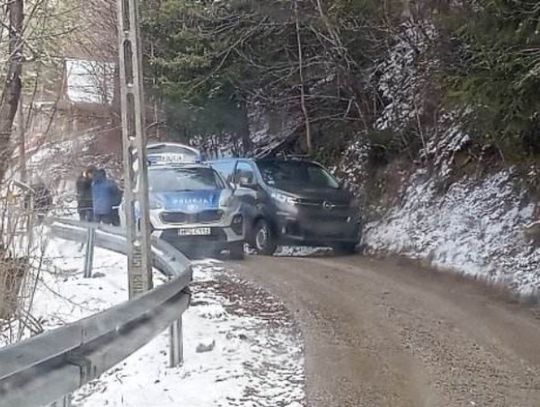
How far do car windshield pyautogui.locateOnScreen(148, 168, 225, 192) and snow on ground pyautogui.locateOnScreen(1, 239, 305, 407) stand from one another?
15.5 feet

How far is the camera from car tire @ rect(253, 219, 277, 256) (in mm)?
16281

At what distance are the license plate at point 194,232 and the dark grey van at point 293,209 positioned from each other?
2.02m

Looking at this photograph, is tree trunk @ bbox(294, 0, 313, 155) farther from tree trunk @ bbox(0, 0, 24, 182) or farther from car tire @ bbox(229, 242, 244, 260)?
tree trunk @ bbox(0, 0, 24, 182)

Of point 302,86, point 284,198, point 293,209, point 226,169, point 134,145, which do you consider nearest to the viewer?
point 134,145

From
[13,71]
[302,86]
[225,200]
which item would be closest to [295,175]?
[225,200]

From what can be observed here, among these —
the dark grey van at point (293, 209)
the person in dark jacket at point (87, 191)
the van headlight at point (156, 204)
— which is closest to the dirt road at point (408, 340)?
the van headlight at point (156, 204)

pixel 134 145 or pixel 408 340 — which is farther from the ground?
pixel 134 145

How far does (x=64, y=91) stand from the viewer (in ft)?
27.5

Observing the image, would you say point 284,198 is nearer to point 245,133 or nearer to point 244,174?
point 244,174

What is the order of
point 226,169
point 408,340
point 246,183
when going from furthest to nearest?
point 226,169 → point 246,183 → point 408,340

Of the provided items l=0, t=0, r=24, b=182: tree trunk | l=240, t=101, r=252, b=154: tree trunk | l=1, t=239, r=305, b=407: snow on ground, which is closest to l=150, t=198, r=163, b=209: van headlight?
A: l=1, t=239, r=305, b=407: snow on ground

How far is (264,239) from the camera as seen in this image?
53.8 ft

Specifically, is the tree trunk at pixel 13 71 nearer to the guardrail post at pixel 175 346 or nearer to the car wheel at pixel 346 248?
the guardrail post at pixel 175 346

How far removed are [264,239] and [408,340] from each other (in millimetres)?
8934
